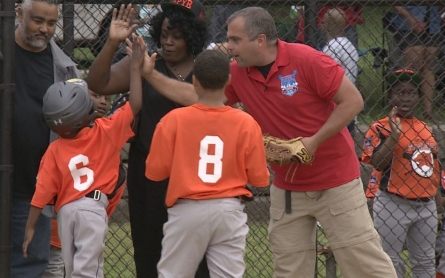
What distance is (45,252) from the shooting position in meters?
4.53

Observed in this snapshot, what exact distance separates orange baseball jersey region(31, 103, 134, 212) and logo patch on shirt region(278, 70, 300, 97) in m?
0.83

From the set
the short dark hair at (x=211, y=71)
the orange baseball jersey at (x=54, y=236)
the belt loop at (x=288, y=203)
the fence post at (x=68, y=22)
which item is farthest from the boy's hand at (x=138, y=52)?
the orange baseball jersey at (x=54, y=236)

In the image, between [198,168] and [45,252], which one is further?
[45,252]

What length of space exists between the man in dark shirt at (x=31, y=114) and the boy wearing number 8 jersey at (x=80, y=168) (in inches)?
10.1

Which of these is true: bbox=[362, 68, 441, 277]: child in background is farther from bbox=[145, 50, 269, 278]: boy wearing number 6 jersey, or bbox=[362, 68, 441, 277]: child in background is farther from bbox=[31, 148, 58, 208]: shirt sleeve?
bbox=[31, 148, 58, 208]: shirt sleeve

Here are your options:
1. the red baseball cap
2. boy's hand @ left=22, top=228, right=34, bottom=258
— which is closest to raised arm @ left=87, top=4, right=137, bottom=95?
the red baseball cap

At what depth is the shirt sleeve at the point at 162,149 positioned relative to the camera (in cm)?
402

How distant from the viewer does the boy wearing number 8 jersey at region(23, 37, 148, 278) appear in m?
4.14

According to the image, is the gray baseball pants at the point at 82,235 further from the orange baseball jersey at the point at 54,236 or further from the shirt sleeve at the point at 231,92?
the shirt sleeve at the point at 231,92

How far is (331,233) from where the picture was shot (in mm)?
4625

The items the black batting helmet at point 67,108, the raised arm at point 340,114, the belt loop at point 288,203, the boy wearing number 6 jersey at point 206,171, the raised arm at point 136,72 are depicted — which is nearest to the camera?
the boy wearing number 6 jersey at point 206,171

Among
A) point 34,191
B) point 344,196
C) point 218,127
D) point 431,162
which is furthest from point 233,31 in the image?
point 431,162

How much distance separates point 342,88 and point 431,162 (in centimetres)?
173

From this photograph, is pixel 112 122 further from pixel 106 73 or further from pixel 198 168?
pixel 198 168
